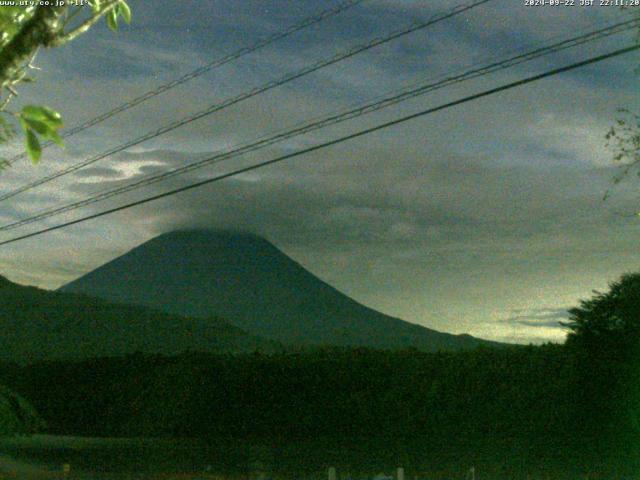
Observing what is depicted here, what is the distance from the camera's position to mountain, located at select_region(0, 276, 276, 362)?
60906 millimetres

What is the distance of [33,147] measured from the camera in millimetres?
3193

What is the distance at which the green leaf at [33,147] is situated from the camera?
10.4 feet

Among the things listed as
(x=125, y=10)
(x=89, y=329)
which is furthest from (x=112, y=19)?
(x=89, y=329)

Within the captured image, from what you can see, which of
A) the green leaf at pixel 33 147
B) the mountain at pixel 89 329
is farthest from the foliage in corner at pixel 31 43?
the mountain at pixel 89 329

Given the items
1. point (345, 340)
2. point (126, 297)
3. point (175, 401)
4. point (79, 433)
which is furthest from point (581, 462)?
point (126, 297)

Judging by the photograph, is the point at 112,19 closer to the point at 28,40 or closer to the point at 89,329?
the point at 28,40

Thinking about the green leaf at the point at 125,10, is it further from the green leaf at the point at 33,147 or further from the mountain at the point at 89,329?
the mountain at the point at 89,329

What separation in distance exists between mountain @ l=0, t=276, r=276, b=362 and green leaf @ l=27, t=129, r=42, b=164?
57.0m

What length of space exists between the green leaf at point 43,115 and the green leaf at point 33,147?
8cm

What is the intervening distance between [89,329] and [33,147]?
65.6 meters

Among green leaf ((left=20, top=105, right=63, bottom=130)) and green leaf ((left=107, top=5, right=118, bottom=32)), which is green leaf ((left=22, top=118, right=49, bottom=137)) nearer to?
green leaf ((left=20, top=105, right=63, bottom=130))

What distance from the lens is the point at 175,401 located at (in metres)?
31.4

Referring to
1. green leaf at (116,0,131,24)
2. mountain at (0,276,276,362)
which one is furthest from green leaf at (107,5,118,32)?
mountain at (0,276,276,362)

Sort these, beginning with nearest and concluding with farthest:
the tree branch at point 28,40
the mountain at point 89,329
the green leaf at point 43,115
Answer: the green leaf at point 43,115 → the tree branch at point 28,40 → the mountain at point 89,329
